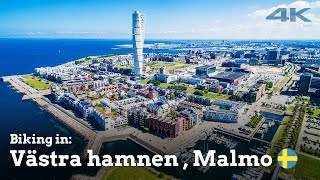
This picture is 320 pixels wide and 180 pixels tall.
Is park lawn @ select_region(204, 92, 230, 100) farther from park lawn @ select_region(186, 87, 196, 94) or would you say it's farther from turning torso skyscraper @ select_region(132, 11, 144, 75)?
turning torso skyscraper @ select_region(132, 11, 144, 75)

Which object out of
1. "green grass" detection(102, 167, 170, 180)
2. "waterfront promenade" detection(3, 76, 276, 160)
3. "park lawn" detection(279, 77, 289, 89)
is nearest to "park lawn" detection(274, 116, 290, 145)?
"waterfront promenade" detection(3, 76, 276, 160)

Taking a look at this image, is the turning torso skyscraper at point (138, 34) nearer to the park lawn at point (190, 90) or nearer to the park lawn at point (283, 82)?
the park lawn at point (190, 90)

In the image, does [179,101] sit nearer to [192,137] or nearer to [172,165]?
[192,137]

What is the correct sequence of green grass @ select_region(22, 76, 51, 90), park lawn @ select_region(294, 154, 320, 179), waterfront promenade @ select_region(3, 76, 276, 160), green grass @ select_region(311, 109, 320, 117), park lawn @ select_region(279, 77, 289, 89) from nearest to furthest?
park lawn @ select_region(294, 154, 320, 179)
waterfront promenade @ select_region(3, 76, 276, 160)
green grass @ select_region(311, 109, 320, 117)
green grass @ select_region(22, 76, 51, 90)
park lawn @ select_region(279, 77, 289, 89)

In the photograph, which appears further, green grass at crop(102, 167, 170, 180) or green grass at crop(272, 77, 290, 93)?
green grass at crop(272, 77, 290, 93)

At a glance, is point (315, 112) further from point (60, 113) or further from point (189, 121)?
point (60, 113)

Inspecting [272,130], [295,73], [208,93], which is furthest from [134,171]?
[295,73]

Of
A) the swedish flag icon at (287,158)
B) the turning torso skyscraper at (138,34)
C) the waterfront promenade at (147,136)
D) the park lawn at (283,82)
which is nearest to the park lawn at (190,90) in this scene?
the waterfront promenade at (147,136)
